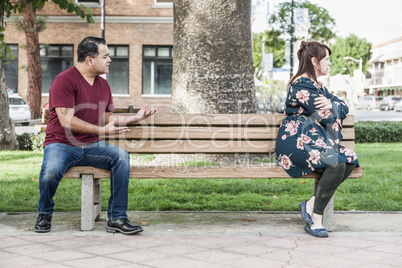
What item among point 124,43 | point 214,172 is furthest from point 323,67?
point 124,43

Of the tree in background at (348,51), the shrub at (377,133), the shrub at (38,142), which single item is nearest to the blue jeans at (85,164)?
the shrub at (38,142)

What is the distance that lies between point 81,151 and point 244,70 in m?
4.10

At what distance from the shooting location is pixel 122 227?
461 centimetres

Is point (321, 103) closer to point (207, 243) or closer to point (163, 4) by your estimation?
point (207, 243)

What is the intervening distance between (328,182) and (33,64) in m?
23.7

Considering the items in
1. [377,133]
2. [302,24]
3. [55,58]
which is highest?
[302,24]

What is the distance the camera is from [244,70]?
8320 mm

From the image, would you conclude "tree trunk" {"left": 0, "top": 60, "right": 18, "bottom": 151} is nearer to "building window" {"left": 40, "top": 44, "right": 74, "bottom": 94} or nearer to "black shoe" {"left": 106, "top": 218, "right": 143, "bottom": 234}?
"black shoe" {"left": 106, "top": 218, "right": 143, "bottom": 234}

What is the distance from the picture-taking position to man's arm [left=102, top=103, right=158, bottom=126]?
482 centimetres

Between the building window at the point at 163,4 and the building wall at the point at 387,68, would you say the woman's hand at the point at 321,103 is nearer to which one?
the building window at the point at 163,4

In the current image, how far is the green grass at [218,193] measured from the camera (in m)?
5.92

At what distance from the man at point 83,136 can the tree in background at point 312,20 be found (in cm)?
3017

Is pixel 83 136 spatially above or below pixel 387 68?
below

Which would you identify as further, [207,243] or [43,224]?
[43,224]
